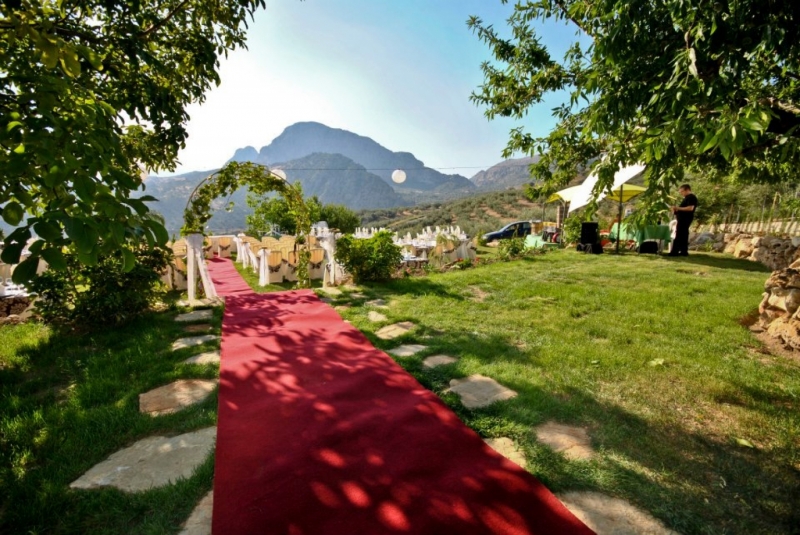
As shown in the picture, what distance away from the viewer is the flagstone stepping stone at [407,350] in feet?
12.2

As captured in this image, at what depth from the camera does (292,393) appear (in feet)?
9.71

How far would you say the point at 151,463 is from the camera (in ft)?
6.98

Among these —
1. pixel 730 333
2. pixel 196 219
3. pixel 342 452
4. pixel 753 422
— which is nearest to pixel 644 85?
pixel 753 422

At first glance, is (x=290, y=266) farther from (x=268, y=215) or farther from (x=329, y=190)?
(x=329, y=190)

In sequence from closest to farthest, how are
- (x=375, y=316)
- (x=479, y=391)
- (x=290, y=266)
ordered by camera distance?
(x=479, y=391)
(x=375, y=316)
(x=290, y=266)

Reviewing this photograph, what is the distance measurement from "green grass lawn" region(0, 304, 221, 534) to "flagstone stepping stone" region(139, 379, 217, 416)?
0.08 metres

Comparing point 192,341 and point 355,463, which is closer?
point 355,463

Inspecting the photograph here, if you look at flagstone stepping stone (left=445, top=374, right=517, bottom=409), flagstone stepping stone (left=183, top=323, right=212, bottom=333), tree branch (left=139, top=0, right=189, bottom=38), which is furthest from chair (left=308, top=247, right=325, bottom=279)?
flagstone stepping stone (left=445, top=374, right=517, bottom=409)

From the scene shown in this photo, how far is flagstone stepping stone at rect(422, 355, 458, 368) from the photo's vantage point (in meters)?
3.46

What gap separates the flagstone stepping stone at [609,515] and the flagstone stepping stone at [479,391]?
3.10 ft

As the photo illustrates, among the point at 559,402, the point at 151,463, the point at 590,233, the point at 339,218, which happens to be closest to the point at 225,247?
the point at 339,218

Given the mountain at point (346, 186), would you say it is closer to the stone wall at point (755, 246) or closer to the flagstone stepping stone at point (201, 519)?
the stone wall at point (755, 246)

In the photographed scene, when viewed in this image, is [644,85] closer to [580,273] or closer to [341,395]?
[341,395]

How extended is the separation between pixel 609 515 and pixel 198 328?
4.87 metres
